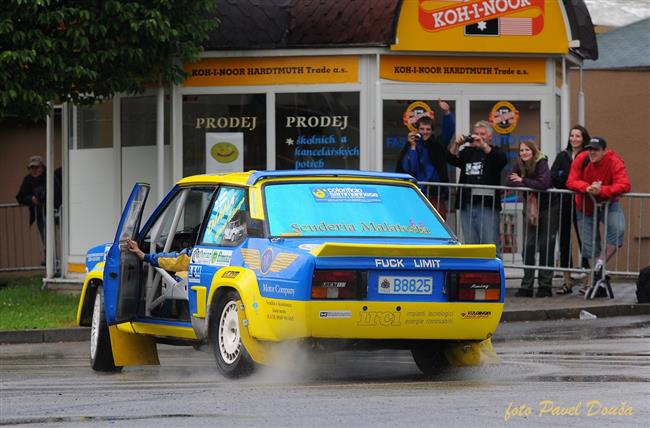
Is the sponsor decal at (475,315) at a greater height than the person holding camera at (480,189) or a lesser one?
lesser

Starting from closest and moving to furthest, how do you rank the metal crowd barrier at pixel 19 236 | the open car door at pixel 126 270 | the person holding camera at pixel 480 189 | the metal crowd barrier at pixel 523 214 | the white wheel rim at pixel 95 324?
1. the open car door at pixel 126 270
2. the white wheel rim at pixel 95 324
3. the metal crowd barrier at pixel 523 214
4. the person holding camera at pixel 480 189
5. the metal crowd barrier at pixel 19 236

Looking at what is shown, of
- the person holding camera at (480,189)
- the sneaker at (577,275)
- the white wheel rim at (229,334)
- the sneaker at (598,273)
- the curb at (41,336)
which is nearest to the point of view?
the white wheel rim at (229,334)

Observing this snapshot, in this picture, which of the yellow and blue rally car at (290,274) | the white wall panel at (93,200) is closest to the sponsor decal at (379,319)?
the yellow and blue rally car at (290,274)

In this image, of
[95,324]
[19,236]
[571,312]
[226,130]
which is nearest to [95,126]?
[226,130]

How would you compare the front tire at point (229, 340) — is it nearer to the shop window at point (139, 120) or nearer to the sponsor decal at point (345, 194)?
the sponsor decal at point (345, 194)

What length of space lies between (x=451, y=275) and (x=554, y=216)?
807 centimetres

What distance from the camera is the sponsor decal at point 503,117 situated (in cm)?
1939

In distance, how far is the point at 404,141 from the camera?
760 inches

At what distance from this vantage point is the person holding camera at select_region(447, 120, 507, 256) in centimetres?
1800

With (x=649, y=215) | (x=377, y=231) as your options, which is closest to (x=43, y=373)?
(x=377, y=231)

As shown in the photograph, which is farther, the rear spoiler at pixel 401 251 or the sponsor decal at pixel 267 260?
the sponsor decal at pixel 267 260

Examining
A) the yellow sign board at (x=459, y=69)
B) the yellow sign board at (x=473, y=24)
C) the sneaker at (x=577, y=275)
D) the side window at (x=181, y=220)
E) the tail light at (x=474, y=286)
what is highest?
the yellow sign board at (x=473, y=24)

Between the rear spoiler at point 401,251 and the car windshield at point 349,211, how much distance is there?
61cm

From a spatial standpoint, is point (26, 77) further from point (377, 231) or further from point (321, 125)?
point (377, 231)
